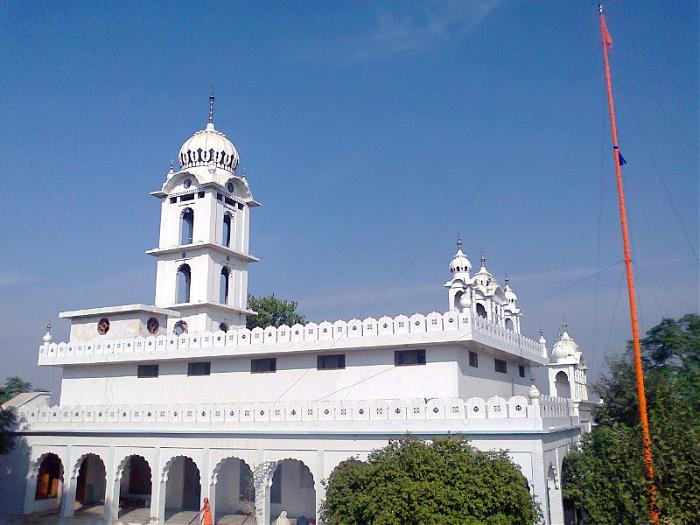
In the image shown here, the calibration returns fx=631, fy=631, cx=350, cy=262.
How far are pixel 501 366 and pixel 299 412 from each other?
899cm

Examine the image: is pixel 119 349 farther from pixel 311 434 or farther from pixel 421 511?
pixel 421 511

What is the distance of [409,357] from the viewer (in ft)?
70.2

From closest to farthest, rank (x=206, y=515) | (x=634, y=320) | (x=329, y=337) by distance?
(x=634, y=320) → (x=206, y=515) → (x=329, y=337)

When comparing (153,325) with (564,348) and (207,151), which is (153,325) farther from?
(564,348)

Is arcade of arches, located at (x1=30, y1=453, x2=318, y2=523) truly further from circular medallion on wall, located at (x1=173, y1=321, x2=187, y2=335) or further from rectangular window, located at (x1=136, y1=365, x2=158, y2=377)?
circular medallion on wall, located at (x1=173, y1=321, x2=187, y2=335)

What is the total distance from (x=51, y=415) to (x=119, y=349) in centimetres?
347

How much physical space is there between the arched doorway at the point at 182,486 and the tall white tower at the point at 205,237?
5976 mm

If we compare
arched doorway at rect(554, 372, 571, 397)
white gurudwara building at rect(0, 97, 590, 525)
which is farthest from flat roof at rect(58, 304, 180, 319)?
arched doorway at rect(554, 372, 571, 397)

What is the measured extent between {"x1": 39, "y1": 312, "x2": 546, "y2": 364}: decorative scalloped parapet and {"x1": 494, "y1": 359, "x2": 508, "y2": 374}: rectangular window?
0.78m

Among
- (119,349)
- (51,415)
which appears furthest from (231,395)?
(51,415)

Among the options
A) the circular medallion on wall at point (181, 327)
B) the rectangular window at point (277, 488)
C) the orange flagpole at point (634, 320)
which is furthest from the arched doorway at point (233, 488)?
the orange flagpole at point (634, 320)

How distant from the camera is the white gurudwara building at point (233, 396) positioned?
19.0 meters

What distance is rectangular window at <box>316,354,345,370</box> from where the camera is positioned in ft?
73.4

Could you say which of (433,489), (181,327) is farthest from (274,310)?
(433,489)
